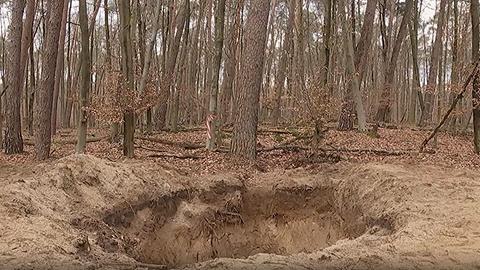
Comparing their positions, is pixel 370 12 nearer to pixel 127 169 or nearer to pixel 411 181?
pixel 411 181

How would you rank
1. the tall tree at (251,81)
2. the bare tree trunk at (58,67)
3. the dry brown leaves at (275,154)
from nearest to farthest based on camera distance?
the dry brown leaves at (275,154), the tall tree at (251,81), the bare tree trunk at (58,67)

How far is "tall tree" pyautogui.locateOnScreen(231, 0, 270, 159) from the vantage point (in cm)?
1230

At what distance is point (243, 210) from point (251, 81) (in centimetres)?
335

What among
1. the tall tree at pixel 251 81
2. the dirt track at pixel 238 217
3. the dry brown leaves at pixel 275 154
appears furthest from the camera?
the tall tree at pixel 251 81

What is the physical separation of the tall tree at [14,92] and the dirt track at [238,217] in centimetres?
342

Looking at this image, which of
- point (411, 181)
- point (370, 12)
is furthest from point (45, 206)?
point (370, 12)

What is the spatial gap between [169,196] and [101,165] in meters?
1.51

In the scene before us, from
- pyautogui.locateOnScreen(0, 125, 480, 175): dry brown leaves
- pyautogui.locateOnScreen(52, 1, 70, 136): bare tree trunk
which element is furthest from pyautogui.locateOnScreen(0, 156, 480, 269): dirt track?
pyautogui.locateOnScreen(52, 1, 70, 136): bare tree trunk

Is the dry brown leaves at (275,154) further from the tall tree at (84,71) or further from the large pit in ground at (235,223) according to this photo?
the large pit in ground at (235,223)

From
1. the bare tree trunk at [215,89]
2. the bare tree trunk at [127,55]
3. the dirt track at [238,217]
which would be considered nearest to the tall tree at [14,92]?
the dirt track at [238,217]

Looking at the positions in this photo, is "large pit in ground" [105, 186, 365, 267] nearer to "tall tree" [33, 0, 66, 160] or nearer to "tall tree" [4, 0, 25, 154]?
"tall tree" [33, 0, 66, 160]

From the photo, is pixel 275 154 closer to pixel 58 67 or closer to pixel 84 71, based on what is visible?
pixel 84 71

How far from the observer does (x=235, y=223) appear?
10.9m

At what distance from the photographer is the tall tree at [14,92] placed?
44.7 ft
